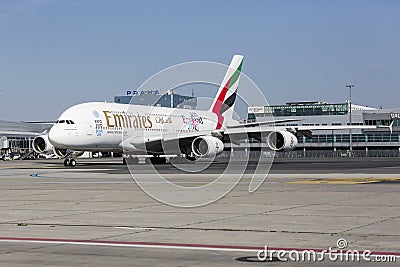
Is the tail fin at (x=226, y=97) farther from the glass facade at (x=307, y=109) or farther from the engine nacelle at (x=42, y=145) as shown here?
the glass facade at (x=307, y=109)

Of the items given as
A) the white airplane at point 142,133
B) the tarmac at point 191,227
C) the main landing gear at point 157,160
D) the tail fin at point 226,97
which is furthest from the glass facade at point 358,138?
the tarmac at point 191,227

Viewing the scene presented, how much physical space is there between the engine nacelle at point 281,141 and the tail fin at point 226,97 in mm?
15553

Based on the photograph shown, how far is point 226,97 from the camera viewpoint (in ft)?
226

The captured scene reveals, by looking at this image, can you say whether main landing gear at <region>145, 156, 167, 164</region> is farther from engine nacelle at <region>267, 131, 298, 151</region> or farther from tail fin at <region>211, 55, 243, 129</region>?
tail fin at <region>211, 55, 243, 129</region>

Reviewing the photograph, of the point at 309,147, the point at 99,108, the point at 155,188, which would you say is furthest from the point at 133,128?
the point at 309,147

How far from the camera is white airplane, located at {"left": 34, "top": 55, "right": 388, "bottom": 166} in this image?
49781 millimetres

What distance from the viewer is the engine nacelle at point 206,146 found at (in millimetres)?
50875

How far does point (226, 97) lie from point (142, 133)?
15.9 metres

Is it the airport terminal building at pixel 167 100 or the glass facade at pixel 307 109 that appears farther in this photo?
the glass facade at pixel 307 109

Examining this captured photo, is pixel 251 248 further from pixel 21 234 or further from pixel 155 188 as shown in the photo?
pixel 155 188

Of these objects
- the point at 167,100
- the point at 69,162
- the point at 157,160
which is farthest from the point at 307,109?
the point at 69,162

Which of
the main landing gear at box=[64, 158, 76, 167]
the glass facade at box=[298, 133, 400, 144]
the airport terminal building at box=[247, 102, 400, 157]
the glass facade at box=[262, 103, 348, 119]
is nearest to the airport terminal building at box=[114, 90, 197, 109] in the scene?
the main landing gear at box=[64, 158, 76, 167]

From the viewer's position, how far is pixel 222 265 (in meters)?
10.4

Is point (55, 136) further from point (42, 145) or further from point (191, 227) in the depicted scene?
point (191, 227)
